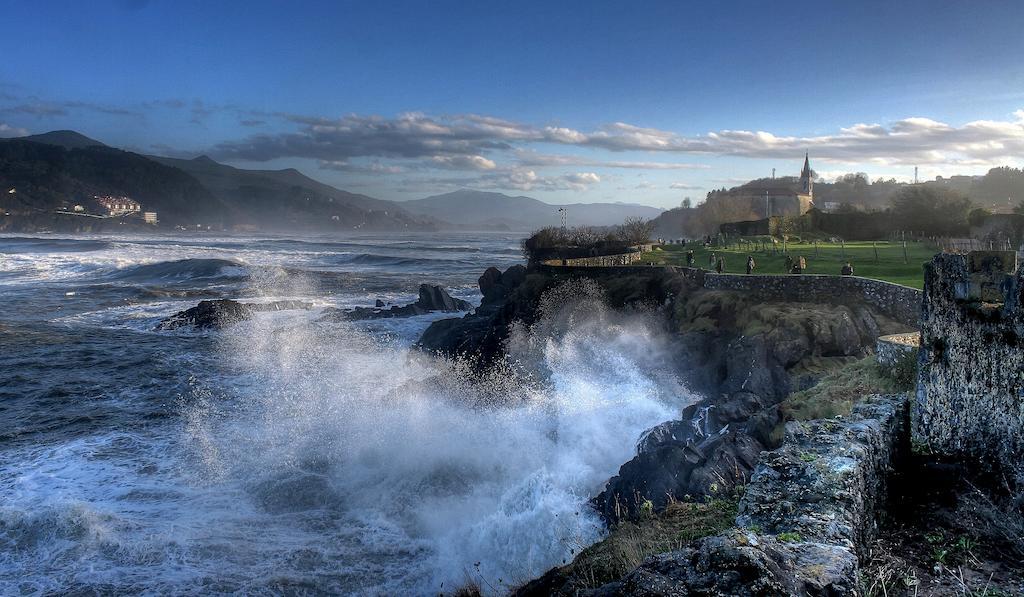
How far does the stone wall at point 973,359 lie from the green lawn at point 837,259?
15.1 metres

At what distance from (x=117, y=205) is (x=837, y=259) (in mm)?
169329

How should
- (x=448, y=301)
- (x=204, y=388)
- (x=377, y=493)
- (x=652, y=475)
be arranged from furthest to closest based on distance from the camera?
1. (x=448, y=301)
2. (x=204, y=388)
3. (x=377, y=493)
4. (x=652, y=475)

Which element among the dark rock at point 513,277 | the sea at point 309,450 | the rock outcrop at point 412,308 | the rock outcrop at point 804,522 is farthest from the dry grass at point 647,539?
the dark rock at point 513,277

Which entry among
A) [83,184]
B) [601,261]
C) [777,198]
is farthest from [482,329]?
[83,184]

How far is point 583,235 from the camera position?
49344 mm

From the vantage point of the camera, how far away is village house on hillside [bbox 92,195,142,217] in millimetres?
145337

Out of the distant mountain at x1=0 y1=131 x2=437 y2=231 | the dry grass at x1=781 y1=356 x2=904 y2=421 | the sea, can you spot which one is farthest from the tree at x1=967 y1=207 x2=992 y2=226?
the distant mountain at x1=0 y1=131 x2=437 y2=231

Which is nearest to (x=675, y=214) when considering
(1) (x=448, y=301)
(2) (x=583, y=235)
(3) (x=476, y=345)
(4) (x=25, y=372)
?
(2) (x=583, y=235)

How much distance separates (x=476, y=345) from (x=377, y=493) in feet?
43.2

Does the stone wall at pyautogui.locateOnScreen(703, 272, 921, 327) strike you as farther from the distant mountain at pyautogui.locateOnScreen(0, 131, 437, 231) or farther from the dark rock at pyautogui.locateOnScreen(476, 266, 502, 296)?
the distant mountain at pyautogui.locateOnScreen(0, 131, 437, 231)

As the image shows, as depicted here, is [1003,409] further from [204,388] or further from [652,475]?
[204,388]

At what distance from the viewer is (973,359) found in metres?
6.07

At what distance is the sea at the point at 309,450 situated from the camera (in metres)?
10.1

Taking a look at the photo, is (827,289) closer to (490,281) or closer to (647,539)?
(647,539)
